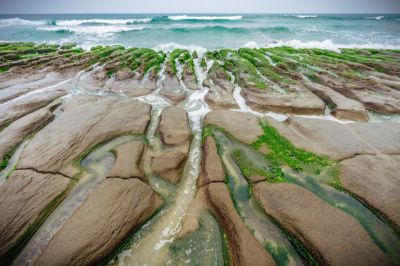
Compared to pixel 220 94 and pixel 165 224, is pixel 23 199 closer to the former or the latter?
pixel 165 224

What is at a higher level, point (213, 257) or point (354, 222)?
point (354, 222)

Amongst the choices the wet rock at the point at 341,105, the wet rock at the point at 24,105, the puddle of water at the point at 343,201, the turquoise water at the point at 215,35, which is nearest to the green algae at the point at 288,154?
the puddle of water at the point at 343,201

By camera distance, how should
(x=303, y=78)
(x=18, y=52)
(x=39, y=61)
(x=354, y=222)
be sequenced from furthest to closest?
(x=18, y=52) < (x=39, y=61) < (x=303, y=78) < (x=354, y=222)

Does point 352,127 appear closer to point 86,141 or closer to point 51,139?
point 86,141

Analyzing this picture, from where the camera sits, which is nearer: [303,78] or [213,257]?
[213,257]

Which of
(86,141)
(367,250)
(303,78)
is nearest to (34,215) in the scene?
(86,141)

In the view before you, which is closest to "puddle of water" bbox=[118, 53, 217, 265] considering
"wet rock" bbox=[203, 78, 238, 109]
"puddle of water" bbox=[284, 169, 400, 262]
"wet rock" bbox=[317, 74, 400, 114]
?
"puddle of water" bbox=[284, 169, 400, 262]

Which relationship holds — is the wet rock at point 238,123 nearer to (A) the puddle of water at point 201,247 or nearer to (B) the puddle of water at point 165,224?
(B) the puddle of water at point 165,224

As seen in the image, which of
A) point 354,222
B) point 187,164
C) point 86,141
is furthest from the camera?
point 86,141
